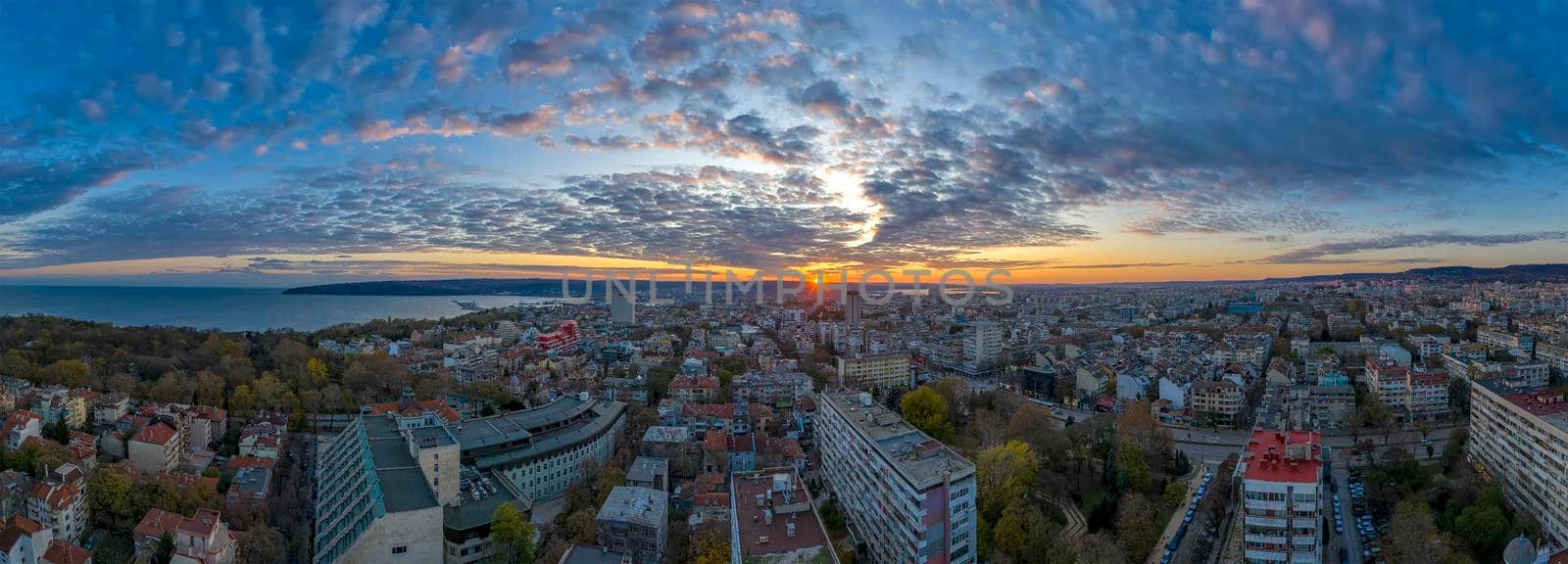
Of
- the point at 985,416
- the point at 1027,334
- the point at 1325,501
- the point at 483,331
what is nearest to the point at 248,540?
the point at 985,416

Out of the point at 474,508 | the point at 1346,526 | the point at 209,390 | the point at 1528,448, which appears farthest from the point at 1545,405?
the point at 209,390

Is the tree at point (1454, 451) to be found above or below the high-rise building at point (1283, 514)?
below

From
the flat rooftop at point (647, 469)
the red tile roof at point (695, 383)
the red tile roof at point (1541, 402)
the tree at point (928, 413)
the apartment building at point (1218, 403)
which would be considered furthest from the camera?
the red tile roof at point (695, 383)

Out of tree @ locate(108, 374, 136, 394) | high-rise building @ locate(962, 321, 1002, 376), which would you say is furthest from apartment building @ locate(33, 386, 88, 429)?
high-rise building @ locate(962, 321, 1002, 376)

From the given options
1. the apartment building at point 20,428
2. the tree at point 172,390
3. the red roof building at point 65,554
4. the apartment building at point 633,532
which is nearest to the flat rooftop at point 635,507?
the apartment building at point 633,532

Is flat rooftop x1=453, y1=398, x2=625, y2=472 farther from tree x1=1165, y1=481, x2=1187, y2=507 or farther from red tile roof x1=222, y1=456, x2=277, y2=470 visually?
tree x1=1165, y1=481, x2=1187, y2=507

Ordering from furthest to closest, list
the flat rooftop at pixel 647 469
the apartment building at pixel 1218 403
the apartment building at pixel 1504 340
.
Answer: the apartment building at pixel 1504 340
the apartment building at pixel 1218 403
the flat rooftop at pixel 647 469

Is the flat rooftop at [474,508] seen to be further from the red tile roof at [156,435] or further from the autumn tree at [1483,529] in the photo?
the autumn tree at [1483,529]

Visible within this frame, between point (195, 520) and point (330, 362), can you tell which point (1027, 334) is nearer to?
point (330, 362)
